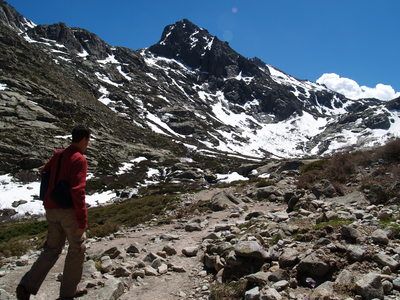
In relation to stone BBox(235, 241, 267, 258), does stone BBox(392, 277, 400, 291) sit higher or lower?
lower

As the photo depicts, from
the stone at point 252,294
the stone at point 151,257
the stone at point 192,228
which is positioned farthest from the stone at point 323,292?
the stone at point 192,228

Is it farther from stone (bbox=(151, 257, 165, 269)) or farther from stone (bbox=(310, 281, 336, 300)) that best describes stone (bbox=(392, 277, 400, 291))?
stone (bbox=(151, 257, 165, 269))

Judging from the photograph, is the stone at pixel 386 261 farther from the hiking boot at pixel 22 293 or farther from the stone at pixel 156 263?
the hiking boot at pixel 22 293

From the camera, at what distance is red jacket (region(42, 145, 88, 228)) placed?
492 cm

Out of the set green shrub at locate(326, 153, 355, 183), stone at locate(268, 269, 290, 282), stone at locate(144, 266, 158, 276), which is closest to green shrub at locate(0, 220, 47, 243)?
stone at locate(144, 266, 158, 276)

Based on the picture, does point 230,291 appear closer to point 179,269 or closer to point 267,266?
point 267,266

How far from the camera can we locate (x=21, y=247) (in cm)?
1207

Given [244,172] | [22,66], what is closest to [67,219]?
[244,172]

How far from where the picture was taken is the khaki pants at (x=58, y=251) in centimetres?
506

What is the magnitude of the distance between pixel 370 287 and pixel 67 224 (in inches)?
183

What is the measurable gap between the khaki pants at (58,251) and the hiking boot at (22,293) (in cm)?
5

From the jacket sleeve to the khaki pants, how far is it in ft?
0.70

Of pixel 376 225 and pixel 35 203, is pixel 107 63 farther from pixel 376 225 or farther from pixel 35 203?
pixel 376 225

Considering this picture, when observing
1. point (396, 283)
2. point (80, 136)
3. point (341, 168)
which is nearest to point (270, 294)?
point (396, 283)
